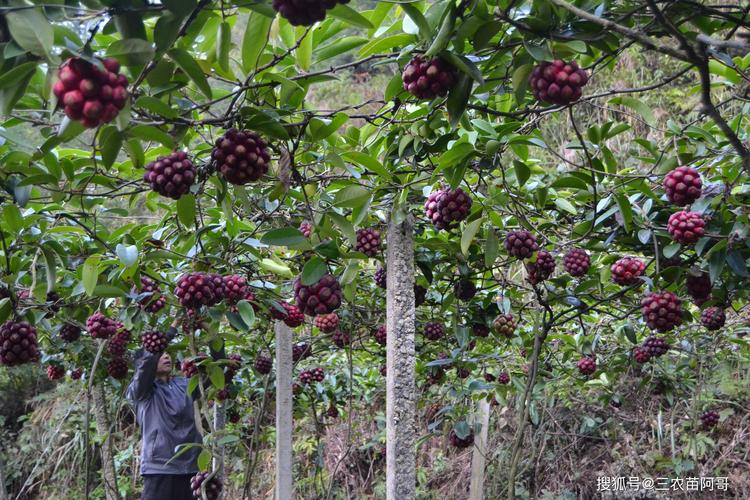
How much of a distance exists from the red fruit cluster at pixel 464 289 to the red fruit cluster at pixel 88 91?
172 cm

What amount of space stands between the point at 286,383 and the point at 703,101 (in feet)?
6.04

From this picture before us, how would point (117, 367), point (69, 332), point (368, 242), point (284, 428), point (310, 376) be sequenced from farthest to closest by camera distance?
1. point (310, 376)
2. point (117, 367)
3. point (69, 332)
4. point (284, 428)
5. point (368, 242)

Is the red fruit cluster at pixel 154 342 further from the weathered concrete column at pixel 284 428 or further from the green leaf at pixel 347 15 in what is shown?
the green leaf at pixel 347 15

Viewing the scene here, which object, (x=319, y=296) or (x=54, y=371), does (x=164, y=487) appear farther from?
(x=319, y=296)

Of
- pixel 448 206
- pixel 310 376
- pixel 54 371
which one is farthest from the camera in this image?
pixel 54 371

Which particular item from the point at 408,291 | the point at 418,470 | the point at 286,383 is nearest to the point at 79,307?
the point at 286,383

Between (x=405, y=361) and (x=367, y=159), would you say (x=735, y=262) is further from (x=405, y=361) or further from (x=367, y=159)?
(x=367, y=159)

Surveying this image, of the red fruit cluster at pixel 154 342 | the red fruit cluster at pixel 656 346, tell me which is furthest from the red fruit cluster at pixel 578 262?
the red fruit cluster at pixel 154 342

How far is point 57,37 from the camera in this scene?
949 mm

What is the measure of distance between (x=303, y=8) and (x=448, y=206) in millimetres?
868

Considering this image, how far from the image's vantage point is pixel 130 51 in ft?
2.97

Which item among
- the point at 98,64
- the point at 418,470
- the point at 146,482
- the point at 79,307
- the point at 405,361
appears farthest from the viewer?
the point at 418,470

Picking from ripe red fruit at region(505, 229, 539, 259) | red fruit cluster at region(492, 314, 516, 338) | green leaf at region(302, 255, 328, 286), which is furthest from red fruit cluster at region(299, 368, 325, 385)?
green leaf at region(302, 255, 328, 286)

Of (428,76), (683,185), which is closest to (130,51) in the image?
(428,76)
